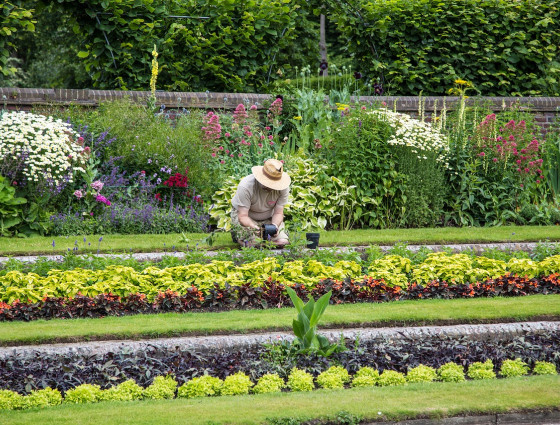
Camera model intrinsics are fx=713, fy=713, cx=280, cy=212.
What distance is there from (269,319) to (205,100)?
6.56m

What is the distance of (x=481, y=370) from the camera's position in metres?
5.30

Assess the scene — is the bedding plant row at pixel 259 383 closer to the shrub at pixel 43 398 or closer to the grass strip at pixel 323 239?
the shrub at pixel 43 398

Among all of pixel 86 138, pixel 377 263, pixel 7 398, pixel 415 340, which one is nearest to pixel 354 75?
pixel 86 138

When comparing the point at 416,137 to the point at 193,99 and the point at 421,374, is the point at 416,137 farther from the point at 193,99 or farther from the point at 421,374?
the point at 421,374

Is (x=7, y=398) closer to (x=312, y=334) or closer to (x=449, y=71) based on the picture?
(x=312, y=334)

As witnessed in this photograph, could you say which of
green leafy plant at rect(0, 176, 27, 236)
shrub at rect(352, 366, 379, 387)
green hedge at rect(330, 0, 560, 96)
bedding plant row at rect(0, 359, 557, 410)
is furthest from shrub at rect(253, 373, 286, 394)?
green hedge at rect(330, 0, 560, 96)

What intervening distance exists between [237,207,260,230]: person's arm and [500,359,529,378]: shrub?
3913 millimetres

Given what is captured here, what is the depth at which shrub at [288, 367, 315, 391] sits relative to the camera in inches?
197

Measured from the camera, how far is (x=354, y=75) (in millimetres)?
13922

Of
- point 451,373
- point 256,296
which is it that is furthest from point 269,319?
point 451,373

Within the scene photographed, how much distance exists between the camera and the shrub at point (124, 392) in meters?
4.77

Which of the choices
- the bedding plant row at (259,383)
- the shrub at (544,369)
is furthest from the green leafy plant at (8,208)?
the shrub at (544,369)

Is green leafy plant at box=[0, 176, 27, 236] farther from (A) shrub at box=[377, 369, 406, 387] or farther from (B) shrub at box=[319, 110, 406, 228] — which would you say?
(A) shrub at box=[377, 369, 406, 387]

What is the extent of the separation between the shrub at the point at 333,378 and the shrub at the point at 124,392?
49.7 inches
